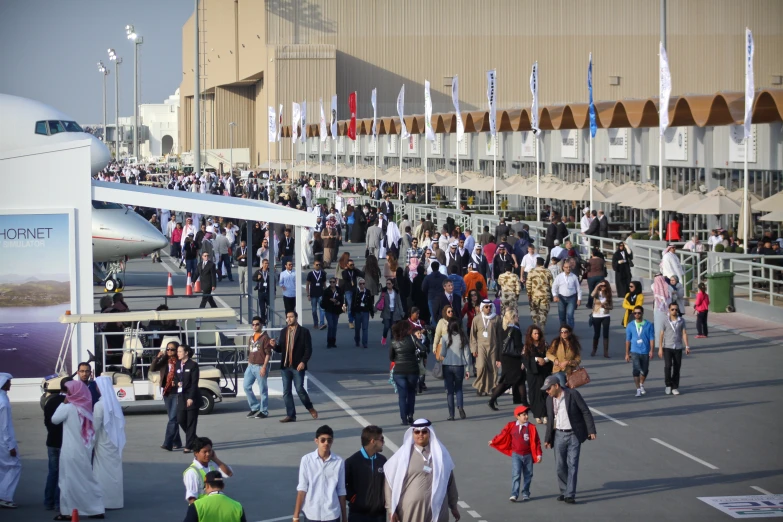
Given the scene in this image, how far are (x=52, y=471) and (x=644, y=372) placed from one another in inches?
330

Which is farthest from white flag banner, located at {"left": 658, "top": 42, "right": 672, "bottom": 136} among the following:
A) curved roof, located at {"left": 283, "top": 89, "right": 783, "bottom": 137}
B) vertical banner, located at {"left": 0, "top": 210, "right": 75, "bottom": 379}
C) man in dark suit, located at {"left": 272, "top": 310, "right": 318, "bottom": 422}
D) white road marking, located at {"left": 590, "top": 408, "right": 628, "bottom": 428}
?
vertical banner, located at {"left": 0, "top": 210, "right": 75, "bottom": 379}

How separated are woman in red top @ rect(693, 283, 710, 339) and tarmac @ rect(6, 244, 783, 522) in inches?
41.9

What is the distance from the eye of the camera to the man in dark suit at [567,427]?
446 inches

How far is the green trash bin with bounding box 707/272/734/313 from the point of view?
79.4 ft

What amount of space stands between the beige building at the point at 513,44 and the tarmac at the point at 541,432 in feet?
213

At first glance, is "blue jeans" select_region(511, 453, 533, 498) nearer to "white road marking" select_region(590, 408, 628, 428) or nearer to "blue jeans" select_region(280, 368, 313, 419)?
"white road marking" select_region(590, 408, 628, 428)

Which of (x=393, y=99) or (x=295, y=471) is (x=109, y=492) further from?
(x=393, y=99)

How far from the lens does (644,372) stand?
54.2 ft

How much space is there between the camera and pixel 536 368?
14492mm

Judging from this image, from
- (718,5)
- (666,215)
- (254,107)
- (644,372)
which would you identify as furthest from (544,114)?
(254,107)

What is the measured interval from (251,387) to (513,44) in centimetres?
7217

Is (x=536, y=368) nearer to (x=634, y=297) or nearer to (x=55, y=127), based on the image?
(x=634, y=297)

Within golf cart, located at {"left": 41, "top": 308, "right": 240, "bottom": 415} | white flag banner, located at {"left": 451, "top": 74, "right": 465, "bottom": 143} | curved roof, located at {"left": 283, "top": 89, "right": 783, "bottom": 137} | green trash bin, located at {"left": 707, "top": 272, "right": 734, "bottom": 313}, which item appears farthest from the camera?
white flag banner, located at {"left": 451, "top": 74, "right": 465, "bottom": 143}

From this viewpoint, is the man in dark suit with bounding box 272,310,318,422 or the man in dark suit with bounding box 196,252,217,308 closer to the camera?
the man in dark suit with bounding box 272,310,318,422
